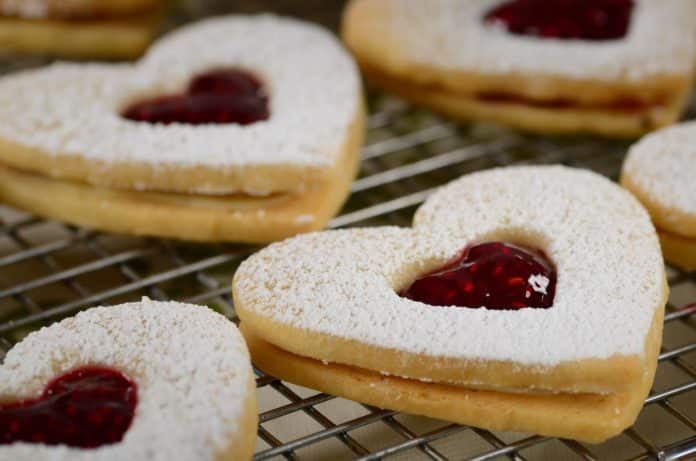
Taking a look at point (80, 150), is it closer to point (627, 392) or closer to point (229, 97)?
point (229, 97)

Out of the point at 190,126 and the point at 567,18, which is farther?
the point at 567,18

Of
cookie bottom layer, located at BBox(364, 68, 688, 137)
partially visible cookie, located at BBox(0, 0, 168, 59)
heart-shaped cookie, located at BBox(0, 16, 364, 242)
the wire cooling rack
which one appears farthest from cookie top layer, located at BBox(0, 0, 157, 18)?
cookie bottom layer, located at BBox(364, 68, 688, 137)

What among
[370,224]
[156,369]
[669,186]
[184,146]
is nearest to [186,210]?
[184,146]

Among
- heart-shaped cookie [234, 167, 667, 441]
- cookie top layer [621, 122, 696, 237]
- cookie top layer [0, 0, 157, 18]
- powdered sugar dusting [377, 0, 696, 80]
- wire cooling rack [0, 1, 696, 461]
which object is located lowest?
wire cooling rack [0, 1, 696, 461]

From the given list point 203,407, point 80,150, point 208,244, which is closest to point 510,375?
point 203,407

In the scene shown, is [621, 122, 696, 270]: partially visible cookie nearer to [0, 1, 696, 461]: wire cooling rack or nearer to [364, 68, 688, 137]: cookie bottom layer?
[0, 1, 696, 461]: wire cooling rack

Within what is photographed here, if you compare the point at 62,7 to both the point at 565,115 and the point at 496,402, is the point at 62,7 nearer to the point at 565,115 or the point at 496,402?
the point at 565,115
